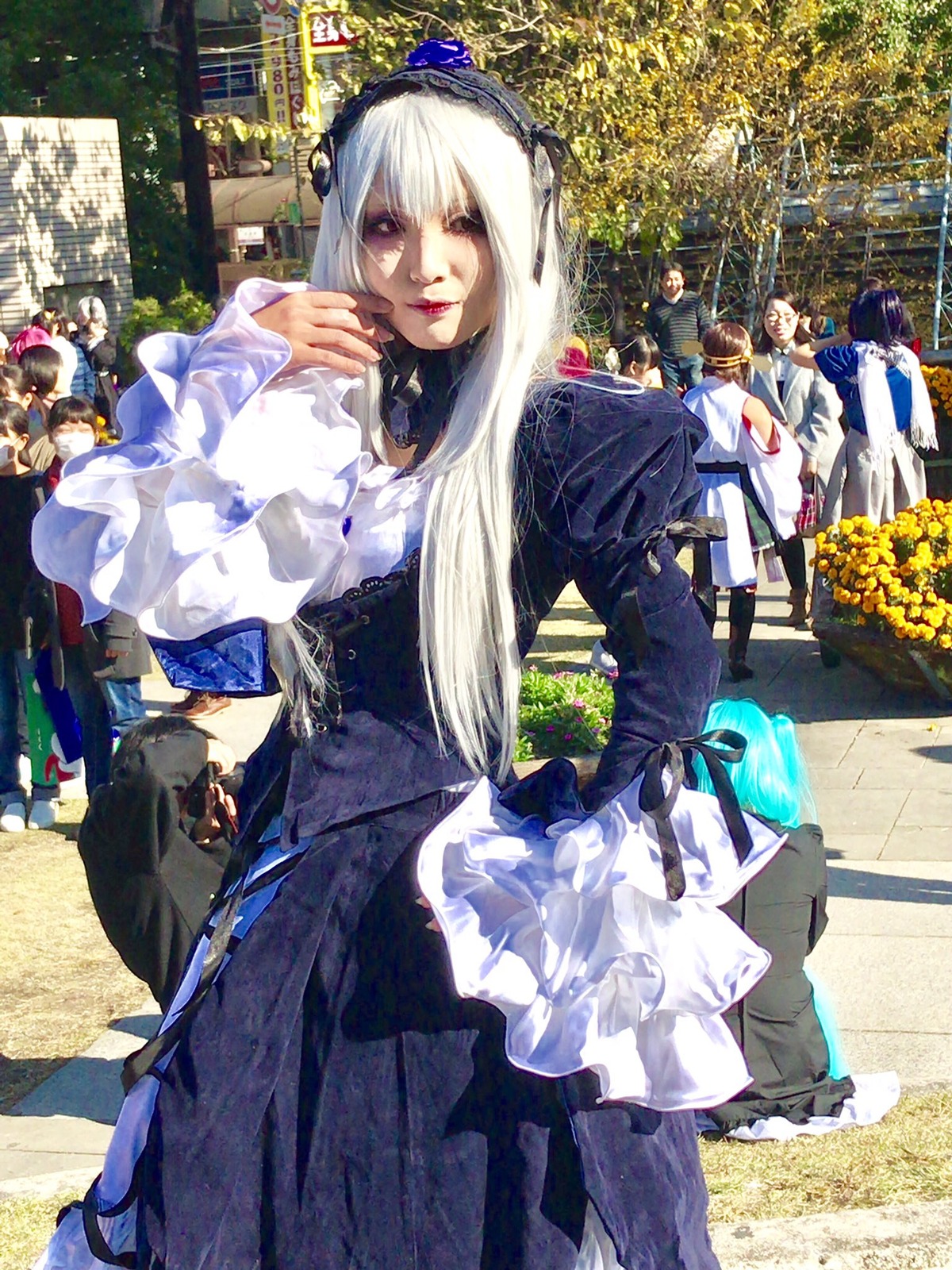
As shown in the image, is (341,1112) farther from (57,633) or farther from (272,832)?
(57,633)

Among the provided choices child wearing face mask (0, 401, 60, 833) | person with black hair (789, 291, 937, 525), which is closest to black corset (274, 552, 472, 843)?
child wearing face mask (0, 401, 60, 833)

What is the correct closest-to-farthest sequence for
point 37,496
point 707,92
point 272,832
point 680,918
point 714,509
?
point 680,918 < point 272,832 < point 37,496 < point 714,509 < point 707,92

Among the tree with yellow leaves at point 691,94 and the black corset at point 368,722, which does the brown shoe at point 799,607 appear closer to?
the tree with yellow leaves at point 691,94

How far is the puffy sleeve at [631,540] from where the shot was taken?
1684mm

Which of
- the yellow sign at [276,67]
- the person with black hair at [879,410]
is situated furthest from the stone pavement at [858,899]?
the yellow sign at [276,67]

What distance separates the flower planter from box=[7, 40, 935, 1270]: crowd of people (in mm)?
5630

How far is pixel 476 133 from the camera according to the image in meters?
1.81

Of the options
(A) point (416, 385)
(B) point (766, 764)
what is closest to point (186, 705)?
(B) point (766, 764)

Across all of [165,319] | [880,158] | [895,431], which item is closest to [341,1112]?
[895,431]

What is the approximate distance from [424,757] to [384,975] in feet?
0.81

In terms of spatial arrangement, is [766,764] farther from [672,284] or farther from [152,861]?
[672,284]

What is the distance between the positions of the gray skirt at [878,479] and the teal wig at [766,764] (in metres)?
4.90

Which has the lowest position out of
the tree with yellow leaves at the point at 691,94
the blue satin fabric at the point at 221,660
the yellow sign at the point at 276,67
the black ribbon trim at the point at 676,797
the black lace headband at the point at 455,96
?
the black ribbon trim at the point at 676,797

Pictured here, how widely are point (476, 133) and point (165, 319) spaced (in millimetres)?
19610
